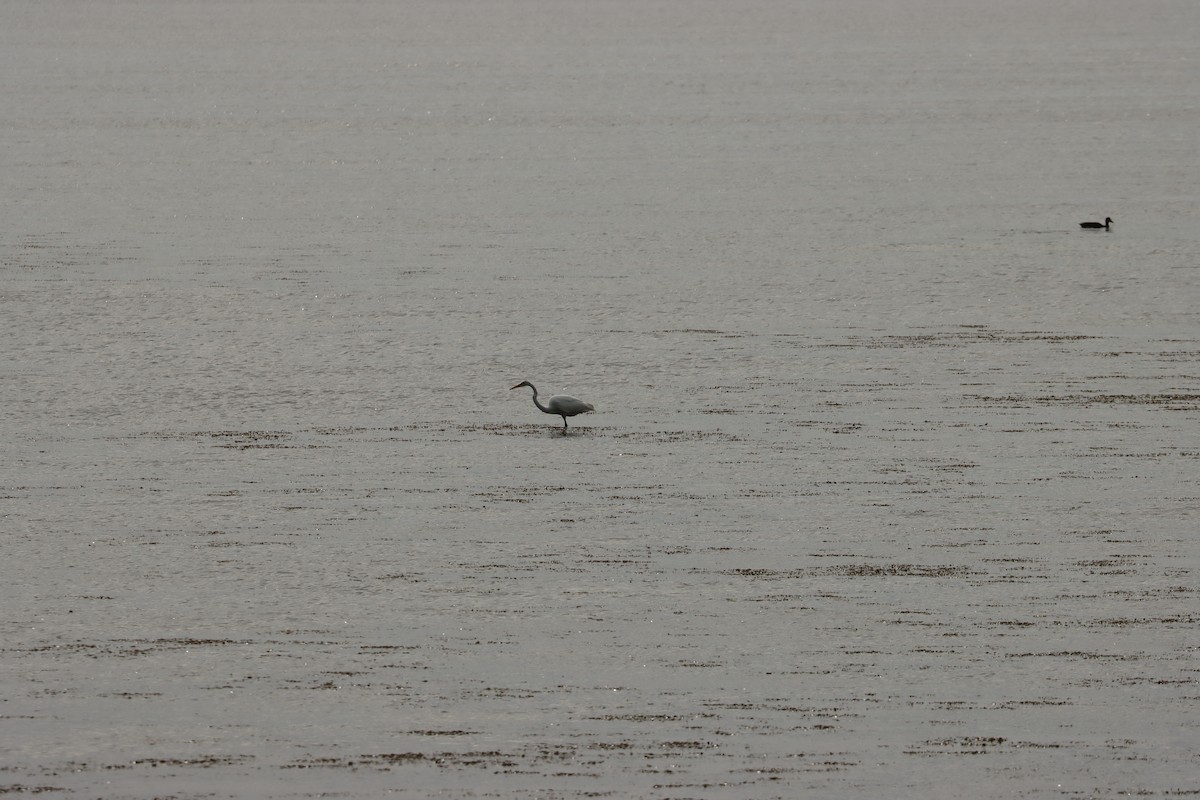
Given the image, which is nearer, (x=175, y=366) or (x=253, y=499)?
(x=253, y=499)

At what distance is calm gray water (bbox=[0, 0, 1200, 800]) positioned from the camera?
9812 mm

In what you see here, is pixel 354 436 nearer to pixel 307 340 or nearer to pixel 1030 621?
pixel 307 340

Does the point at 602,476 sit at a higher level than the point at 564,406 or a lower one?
lower

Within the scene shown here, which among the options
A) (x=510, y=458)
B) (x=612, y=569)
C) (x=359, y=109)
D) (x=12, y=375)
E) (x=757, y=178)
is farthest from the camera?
(x=359, y=109)

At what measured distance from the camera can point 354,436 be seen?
15711 millimetres

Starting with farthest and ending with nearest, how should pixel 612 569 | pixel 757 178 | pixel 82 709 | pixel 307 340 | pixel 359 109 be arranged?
pixel 359 109 → pixel 757 178 → pixel 307 340 → pixel 612 569 → pixel 82 709

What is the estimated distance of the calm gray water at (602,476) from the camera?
9.81m

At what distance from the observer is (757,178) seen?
1233 inches

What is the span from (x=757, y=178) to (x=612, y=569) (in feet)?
64.3

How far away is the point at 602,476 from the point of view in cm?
1460

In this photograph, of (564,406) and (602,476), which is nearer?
(602,476)

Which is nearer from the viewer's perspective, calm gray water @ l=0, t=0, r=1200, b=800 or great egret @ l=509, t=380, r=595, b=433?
calm gray water @ l=0, t=0, r=1200, b=800

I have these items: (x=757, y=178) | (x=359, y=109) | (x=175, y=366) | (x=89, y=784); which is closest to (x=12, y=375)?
(x=175, y=366)

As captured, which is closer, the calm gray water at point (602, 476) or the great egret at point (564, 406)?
the calm gray water at point (602, 476)
